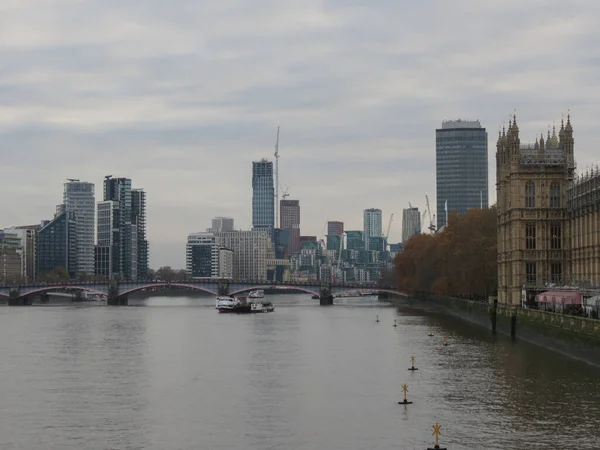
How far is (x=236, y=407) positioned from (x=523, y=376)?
21.0 meters

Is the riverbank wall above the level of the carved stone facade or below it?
below

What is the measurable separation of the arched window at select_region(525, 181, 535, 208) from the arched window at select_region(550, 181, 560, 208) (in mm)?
1832

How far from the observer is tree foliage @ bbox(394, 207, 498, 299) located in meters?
132

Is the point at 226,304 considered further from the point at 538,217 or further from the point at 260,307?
the point at 538,217

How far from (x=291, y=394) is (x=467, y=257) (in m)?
78.1

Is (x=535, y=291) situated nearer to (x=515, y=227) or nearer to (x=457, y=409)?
(x=515, y=227)

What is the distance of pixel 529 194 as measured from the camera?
109188mm

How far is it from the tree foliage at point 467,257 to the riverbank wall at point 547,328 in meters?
6.40

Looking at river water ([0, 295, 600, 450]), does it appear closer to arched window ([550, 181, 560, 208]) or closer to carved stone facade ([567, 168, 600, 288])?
carved stone facade ([567, 168, 600, 288])

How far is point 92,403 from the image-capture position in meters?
56.9

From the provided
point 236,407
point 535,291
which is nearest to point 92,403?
point 236,407

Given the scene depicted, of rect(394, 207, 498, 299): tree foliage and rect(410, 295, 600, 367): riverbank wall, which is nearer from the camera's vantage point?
rect(410, 295, 600, 367): riverbank wall

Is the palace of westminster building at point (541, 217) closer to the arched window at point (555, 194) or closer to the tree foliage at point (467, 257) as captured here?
the arched window at point (555, 194)

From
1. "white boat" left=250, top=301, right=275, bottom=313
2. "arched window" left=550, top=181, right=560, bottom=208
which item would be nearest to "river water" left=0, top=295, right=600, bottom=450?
"arched window" left=550, top=181, right=560, bottom=208
